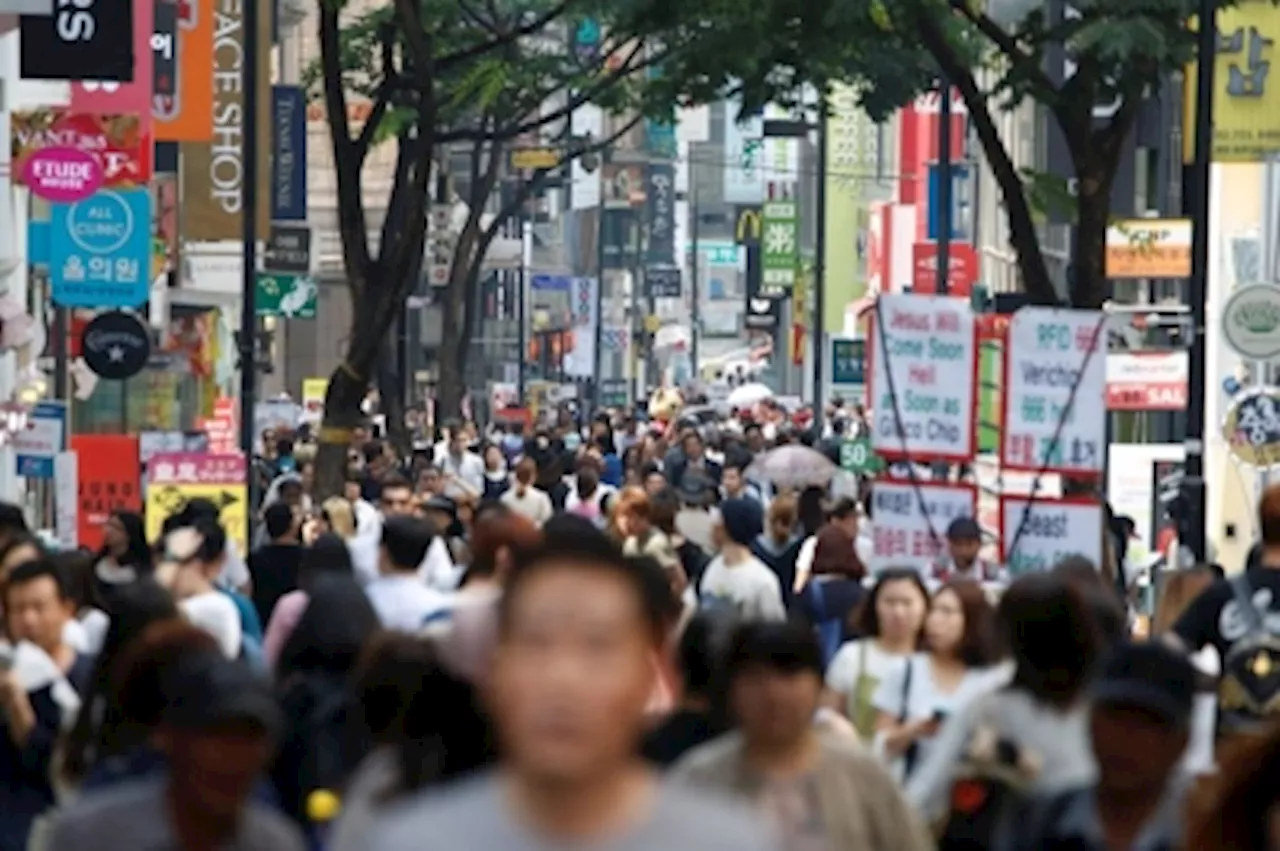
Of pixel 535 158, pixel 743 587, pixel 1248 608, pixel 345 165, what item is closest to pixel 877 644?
pixel 1248 608

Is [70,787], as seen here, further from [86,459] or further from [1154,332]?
[1154,332]

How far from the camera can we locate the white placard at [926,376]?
60.1ft

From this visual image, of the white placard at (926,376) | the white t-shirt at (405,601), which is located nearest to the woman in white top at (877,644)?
the white t-shirt at (405,601)

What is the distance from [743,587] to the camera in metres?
16.1

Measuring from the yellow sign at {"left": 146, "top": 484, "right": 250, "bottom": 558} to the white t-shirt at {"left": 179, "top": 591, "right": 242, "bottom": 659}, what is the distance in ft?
34.9

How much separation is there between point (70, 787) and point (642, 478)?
20919mm

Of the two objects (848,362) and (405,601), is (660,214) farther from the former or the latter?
(405,601)

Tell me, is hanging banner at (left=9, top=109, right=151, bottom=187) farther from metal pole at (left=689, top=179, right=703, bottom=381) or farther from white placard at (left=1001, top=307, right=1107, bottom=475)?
metal pole at (left=689, top=179, right=703, bottom=381)

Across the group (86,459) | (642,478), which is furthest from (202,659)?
(642,478)

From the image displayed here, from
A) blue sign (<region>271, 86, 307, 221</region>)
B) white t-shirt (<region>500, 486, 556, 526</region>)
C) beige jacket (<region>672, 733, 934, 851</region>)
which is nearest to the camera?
beige jacket (<region>672, 733, 934, 851</region>)

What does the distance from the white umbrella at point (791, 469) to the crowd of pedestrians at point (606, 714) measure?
1649cm

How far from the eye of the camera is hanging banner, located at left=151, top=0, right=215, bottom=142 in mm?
34062

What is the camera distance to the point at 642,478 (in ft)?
96.8

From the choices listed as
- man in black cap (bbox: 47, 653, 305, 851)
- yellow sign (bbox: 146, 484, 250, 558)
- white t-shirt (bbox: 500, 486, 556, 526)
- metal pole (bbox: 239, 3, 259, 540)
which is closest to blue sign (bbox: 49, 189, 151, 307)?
metal pole (bbox: 239, 3, 259, 540)
